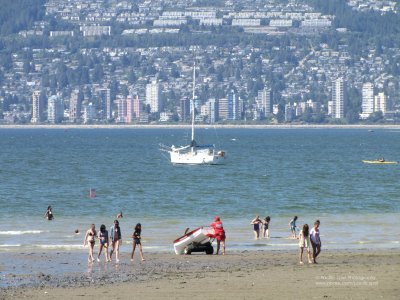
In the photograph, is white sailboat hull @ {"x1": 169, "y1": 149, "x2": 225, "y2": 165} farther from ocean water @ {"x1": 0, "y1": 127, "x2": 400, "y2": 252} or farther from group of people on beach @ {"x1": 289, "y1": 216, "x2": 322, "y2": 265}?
group of people on beach @ {"x1": 289, "y1": 216, "x2": 322, "y2": 265}

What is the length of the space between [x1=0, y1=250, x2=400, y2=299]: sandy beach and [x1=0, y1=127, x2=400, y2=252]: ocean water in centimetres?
381

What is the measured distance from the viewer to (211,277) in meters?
31.2

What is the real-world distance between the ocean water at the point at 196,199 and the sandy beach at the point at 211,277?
3.81 m

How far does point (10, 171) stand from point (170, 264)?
64860mm

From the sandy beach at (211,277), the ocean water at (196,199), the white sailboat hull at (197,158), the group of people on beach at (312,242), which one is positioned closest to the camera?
the sandy beach at (211,277)

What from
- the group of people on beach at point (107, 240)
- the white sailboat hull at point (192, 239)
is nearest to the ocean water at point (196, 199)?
the white sailboat hull at point (192, 239)

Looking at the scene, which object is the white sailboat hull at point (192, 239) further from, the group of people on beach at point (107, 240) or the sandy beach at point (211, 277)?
the group of people on beach at point (107, 240)

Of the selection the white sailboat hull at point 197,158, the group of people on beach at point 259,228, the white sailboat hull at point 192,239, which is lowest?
the white sailboat hull at point 197,158

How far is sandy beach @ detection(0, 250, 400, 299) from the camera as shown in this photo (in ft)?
93.4

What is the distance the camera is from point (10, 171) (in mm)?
98062

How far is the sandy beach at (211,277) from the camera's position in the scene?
28469mm

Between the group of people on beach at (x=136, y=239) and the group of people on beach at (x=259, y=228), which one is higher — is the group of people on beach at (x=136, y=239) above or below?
above

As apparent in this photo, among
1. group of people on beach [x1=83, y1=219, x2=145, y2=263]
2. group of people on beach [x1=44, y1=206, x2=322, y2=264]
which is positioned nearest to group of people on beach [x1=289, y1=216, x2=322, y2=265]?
group of people on beach [x1=44, y1=206, x2=322, y2=264]

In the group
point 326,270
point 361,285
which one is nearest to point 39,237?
point 326,270
